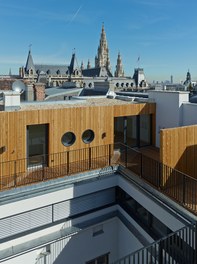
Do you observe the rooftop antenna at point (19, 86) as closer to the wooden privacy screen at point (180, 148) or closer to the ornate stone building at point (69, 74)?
the wooden privacy screen at point (180, 148)

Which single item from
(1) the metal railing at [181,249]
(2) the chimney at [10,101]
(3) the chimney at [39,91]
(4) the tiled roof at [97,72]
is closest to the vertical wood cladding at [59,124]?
(2) the chimney at [10,101]

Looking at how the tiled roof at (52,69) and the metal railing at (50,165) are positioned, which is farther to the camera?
the tiled roof at (52,69)

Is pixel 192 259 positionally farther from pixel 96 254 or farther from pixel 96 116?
pixel 96 116

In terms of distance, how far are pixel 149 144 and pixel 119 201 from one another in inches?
164

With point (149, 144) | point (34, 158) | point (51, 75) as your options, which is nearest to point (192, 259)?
point (34, 158)

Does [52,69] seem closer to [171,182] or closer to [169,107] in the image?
[169,107]

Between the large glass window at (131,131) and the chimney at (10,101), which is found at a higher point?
the chimney at (10,101)

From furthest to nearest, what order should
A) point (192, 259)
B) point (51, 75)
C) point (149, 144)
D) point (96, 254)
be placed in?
point (51, 75)
point (149, 144)
point (96, 254)
point (192, 259)

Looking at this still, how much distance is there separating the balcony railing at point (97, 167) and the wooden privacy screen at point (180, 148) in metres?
0.37

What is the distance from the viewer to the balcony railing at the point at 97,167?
8240mm

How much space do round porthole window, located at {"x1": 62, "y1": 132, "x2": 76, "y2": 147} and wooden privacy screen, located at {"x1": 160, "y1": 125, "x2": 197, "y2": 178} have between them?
3.88 meters

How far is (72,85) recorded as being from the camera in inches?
1362

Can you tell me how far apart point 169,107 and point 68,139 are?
5321 mm

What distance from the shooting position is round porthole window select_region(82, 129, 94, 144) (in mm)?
11104
